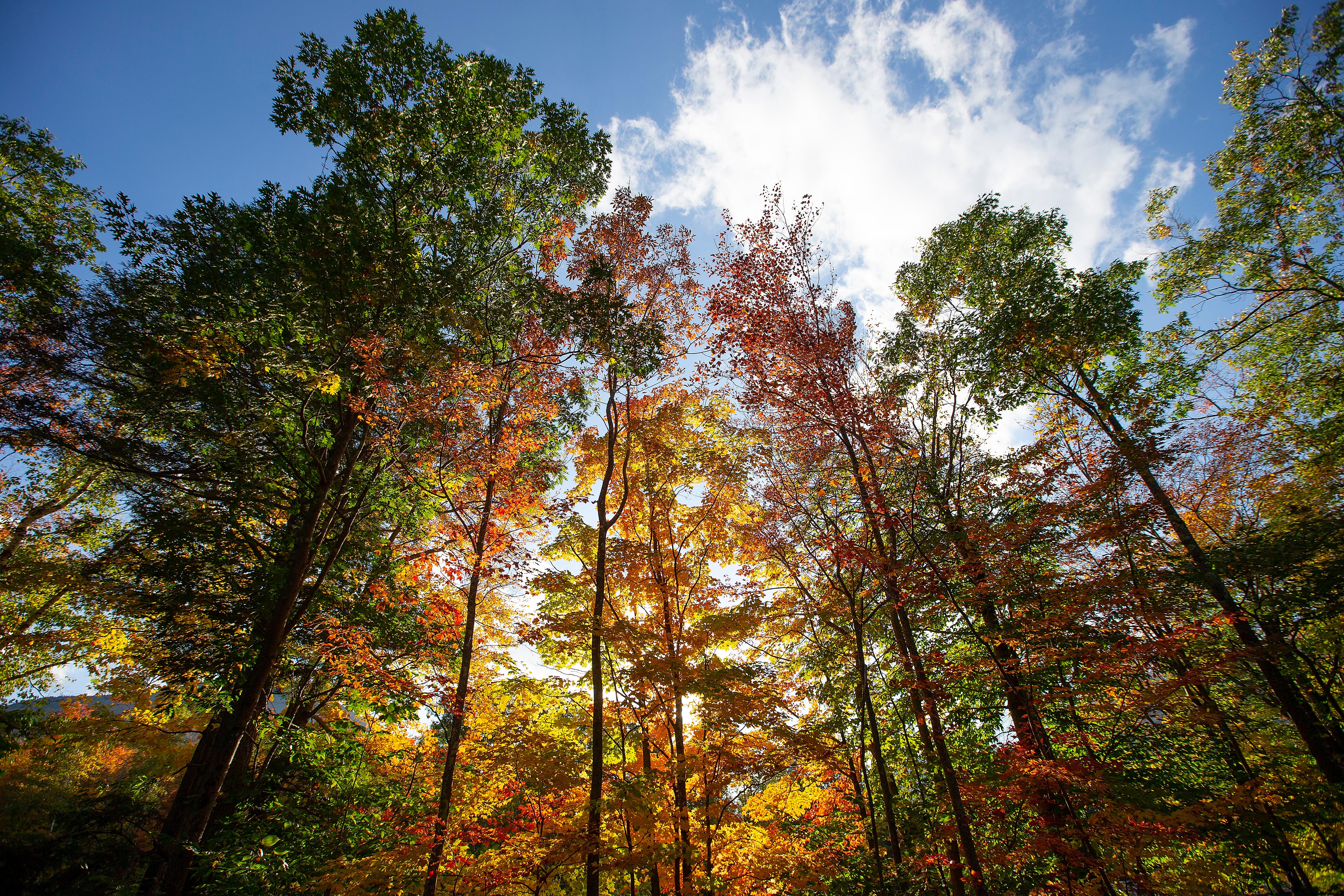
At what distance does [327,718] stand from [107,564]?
19.0 ft

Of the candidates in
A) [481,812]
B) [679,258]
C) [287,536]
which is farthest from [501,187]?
[481,812]

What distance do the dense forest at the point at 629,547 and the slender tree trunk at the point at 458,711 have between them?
12 cm

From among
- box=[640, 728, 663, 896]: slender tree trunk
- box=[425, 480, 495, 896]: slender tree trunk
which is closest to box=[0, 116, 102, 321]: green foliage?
box=[425, 480, 495, 896]: slender tree trunk

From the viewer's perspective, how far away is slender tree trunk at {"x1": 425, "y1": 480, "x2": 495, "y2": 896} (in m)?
7.11

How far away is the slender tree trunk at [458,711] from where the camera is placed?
711 cm

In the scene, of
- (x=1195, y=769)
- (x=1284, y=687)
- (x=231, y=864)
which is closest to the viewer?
(x=231, y=864)

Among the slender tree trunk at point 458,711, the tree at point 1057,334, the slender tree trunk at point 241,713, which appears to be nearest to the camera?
the slender tree trunk at point 241,713

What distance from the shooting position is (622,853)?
28.0ft

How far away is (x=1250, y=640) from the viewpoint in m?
8.66

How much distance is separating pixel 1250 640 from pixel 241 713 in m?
17.3

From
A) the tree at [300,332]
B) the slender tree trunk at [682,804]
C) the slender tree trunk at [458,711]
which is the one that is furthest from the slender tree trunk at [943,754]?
the tree at [300,332]

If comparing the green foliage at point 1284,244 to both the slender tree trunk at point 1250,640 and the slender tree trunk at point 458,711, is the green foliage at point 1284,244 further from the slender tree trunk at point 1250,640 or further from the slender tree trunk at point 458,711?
the slender tree trunk at point 458,711

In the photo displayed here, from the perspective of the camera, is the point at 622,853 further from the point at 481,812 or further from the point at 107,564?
the point at 107,564

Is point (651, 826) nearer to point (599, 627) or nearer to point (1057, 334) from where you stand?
point (599, 627)
